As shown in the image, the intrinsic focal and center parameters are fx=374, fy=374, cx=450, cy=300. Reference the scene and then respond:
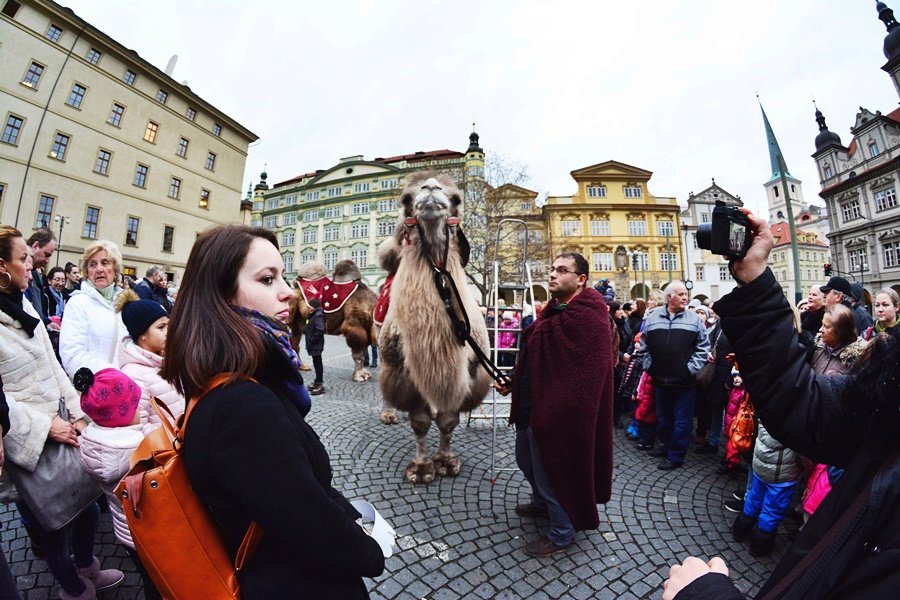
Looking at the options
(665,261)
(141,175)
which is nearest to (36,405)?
(141,175)

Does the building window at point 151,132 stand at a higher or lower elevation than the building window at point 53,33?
lower

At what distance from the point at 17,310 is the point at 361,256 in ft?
139

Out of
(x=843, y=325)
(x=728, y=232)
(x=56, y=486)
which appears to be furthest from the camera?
(x=843, y=325)

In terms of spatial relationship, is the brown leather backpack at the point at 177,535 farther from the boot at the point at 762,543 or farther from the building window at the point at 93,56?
the building window at the point at 93,56

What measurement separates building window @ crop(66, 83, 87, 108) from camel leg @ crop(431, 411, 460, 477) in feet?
113

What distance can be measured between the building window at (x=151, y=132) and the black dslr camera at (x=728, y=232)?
121 feet

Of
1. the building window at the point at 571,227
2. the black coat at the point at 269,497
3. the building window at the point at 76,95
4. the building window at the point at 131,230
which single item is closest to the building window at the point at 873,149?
the building window at the point at 571,227

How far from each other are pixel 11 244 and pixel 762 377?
3.77 metres

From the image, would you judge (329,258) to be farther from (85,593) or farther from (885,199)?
(885,199)

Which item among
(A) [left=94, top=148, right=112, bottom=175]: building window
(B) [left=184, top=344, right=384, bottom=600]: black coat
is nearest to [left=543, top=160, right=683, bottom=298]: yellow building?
(A) [left=94, top=148, right=112, bottom=175]: building window

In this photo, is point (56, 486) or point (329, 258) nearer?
point (56, 486)

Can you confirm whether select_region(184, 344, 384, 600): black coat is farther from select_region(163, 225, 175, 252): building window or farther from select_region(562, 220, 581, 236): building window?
select_region(562, 220, 581, 236): building window

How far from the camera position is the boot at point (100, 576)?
2258 millimetres

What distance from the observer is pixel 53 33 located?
77.4ft
